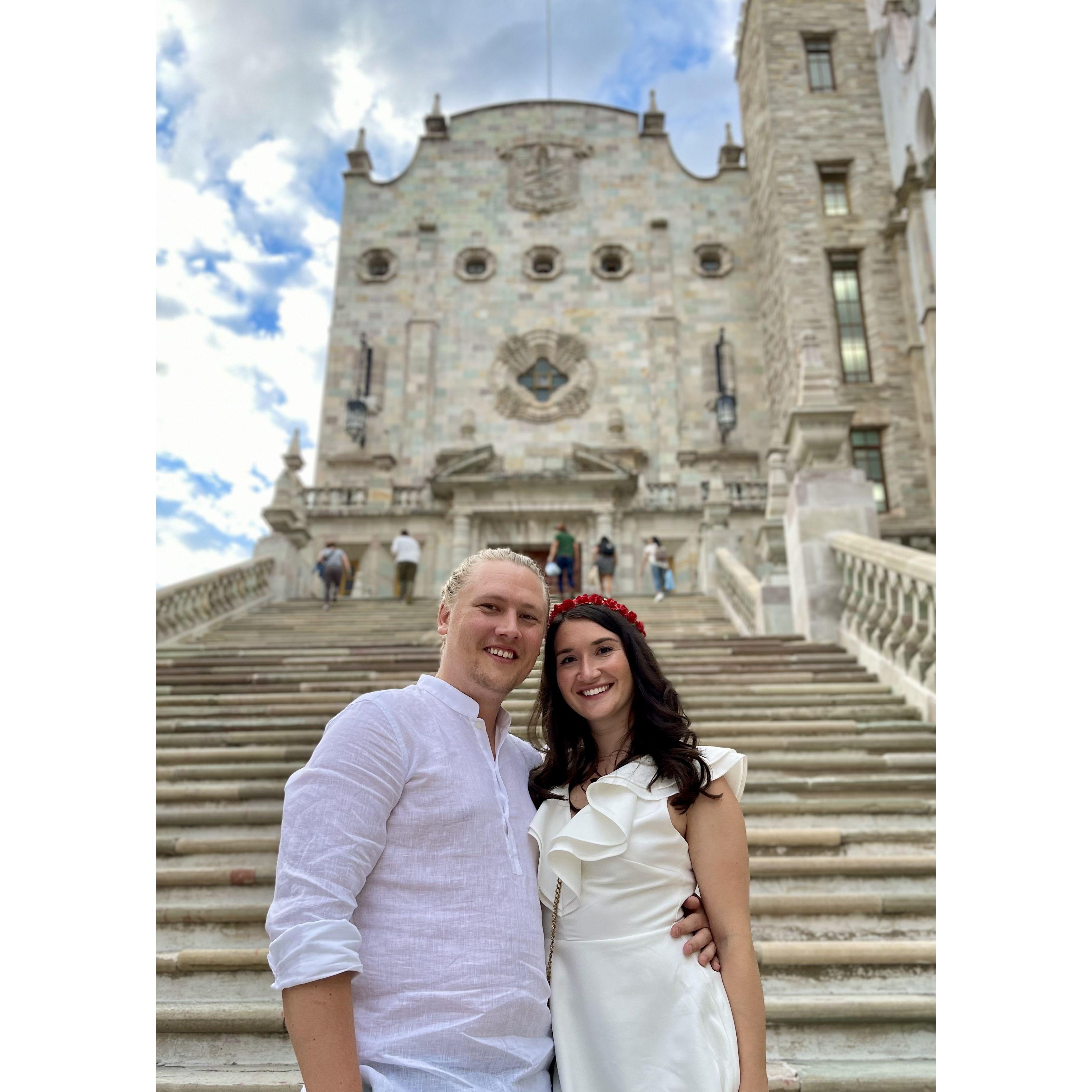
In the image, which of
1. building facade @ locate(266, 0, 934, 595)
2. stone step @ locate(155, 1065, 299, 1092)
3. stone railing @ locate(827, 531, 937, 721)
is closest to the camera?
stone step @ locate(155, 1065, 299, 1092)

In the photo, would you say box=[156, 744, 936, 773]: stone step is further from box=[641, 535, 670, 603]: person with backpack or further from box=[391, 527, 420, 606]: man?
box=[641, 535, 670, 603]: person with backpack

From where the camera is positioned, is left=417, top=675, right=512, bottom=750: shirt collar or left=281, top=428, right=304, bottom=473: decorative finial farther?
left=281, top=428, right=304, bottom=473: decorative finial

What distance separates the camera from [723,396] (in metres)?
21.2

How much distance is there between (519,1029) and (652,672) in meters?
0.89

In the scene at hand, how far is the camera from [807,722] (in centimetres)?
615

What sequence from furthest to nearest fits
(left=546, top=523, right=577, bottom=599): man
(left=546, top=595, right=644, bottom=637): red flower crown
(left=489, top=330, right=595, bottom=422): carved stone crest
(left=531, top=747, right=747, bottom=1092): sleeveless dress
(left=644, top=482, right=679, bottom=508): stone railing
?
(left=489, top=330, right=595, bottom=422): carved stone crest < (left=644, top=482, right=679, bottom=508): stone railing < (left=546, top=523, right=577, bottom=599): man < (left=546, top=595, right=644, bottom=637): red flower crown < (left=531, top=747, right=747, bottom=1092): sleeveless dress

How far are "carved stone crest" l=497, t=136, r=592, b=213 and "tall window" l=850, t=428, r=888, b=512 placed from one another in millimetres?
11451

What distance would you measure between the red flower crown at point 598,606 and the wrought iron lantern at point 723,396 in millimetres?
19520

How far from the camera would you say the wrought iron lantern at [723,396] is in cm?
2105

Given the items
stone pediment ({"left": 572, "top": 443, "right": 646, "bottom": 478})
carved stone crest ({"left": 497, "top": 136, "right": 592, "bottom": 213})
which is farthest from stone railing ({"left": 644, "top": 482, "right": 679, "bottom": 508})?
carved stone crest ({"left": 497, "top": 136, "right": 592, "bottom": 213})

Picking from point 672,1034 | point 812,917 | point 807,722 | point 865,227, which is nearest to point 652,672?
point 672,1034

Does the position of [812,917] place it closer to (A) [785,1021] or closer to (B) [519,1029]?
(A) [785,1021]

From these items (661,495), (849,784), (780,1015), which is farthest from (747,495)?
(780,1015)

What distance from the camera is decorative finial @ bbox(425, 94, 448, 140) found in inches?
1003
